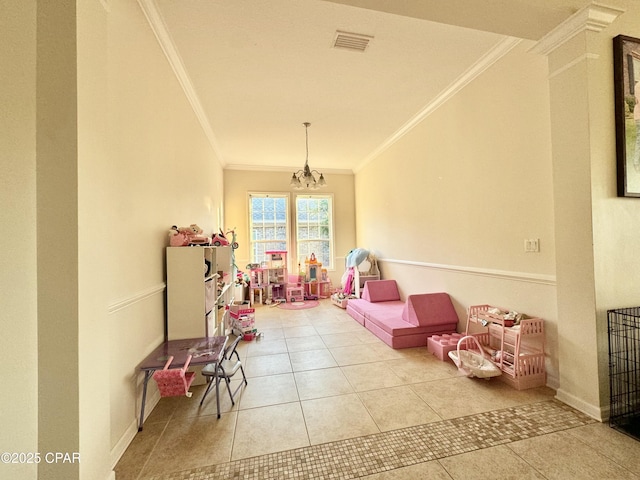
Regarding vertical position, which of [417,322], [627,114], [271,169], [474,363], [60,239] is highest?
[271,169]

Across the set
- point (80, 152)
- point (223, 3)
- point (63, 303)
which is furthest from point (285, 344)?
point (223, 3)

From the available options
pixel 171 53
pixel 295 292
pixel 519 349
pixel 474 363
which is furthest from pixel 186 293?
pixel 295 292

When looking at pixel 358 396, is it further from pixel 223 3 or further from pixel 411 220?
pixel 223 3

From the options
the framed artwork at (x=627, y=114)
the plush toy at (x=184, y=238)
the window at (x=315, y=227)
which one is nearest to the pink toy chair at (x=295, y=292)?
the window at (x=315, y=227)

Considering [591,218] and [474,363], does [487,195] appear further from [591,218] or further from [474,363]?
[474,363]

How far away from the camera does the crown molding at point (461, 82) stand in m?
2.51

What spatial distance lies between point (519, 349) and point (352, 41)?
3097 mm

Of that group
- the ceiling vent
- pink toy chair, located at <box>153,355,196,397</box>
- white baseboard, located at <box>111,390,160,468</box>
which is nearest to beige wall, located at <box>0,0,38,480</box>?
white baseboard, located at <box>111,390,160,468</box>

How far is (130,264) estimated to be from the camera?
5.97ft

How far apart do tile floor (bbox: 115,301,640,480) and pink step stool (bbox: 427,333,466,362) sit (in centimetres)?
15

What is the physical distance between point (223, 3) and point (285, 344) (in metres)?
3.47

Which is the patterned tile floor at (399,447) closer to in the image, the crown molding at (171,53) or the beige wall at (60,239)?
the beige wall at (60,239)

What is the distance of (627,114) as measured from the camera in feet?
6.17

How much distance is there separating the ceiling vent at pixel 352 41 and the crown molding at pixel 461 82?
1.25 m
